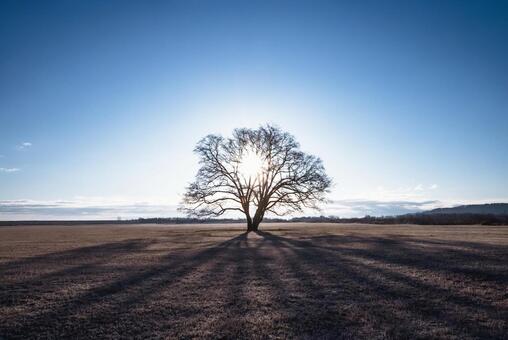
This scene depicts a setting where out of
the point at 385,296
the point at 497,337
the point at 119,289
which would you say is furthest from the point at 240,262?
the point at 497,337

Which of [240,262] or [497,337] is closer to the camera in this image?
[497,337]

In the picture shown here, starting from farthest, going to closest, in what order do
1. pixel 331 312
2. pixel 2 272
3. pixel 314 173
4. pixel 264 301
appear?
pixel 314 173
pixel 2 272
pixel 264 301
pixel 331 312

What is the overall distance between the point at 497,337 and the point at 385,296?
128 inches

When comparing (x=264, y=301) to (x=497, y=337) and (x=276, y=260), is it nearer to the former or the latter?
(x=497, y=337)

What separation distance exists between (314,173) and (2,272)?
39.1 meters

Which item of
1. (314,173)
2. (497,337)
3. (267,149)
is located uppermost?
(267,149)

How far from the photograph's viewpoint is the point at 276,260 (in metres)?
17.5

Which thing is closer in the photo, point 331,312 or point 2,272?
point 331,312

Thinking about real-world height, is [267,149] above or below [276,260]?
above

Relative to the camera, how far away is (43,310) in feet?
28.9

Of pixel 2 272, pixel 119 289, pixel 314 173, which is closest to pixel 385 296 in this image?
pixel 119 289

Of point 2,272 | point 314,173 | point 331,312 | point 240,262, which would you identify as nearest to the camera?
point 331,312

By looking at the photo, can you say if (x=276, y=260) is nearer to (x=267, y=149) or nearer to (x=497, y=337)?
(x=497, y=337)

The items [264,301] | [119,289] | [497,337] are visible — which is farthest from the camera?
[119,289]
